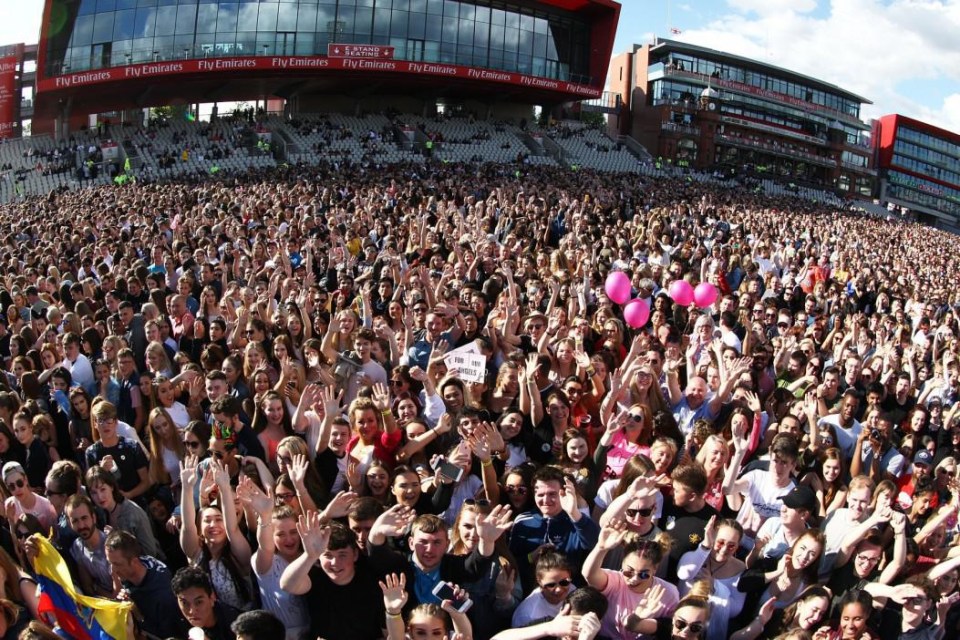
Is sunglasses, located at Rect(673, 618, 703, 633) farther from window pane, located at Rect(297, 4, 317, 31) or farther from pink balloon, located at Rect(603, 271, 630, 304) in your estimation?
window pane, located at Rect(297, 4, 317, 31)

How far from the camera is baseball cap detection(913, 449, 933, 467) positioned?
5.38 meters

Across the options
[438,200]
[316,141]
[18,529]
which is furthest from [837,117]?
[18,529]

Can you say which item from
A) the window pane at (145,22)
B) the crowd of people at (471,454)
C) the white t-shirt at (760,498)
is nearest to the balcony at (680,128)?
the window pane at (145,22)

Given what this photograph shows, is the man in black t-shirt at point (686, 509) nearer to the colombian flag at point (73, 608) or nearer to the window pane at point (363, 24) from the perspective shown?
the colombian flag at point (73, 608)

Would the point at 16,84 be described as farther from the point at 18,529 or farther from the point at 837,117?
the point at 837,117

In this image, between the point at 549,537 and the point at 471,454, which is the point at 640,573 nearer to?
the point at 549,537

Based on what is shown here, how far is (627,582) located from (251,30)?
40.7m

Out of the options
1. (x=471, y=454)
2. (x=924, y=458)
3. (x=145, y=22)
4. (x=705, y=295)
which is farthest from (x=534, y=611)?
(x=145, y=22)

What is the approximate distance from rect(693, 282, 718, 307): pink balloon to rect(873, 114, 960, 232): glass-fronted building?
3059 inches

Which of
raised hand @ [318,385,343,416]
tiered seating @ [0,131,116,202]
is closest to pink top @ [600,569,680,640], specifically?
raised hand @ [318,385,343,416]

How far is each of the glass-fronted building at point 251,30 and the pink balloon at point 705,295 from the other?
33903 millimetres

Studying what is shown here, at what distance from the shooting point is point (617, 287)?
852 cm

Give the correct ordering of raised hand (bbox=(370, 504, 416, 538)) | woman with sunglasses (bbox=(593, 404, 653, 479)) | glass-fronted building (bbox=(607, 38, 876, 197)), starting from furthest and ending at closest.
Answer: glass-fronted building (bbox=(607, 38, 876, 197)) < woman with sunglasses (bbox=(593, 404, 653, 479)) < raised hand (bbox=(370, 504, 416, 538))

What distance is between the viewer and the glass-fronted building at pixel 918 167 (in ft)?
252
